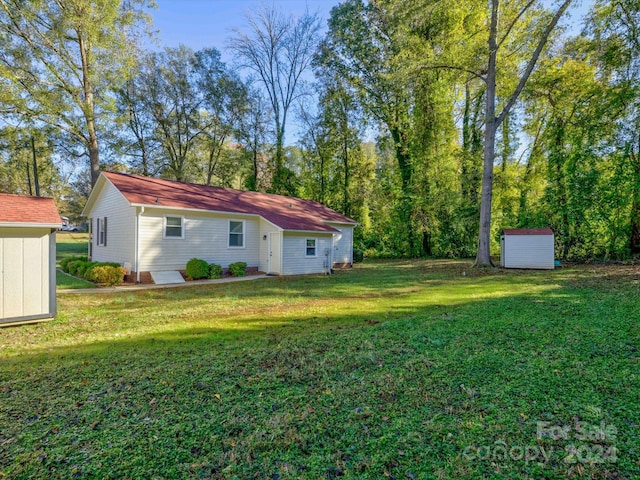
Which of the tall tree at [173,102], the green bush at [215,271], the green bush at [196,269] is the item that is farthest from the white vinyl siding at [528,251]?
the tall tree at [173,102]

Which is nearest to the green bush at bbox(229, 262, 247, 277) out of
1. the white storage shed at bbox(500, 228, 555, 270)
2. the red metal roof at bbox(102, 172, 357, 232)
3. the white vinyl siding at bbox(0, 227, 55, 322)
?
the red metal roof at bbox(102, 172, 357, 232)

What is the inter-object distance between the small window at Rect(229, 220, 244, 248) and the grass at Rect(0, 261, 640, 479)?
7.33 metres

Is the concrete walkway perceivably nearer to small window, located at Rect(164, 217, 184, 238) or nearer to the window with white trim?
small window, located at Rect(164, 217, 184, 238)

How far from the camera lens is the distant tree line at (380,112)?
1502 cm

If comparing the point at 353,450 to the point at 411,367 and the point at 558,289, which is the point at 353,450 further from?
the point at 558,289

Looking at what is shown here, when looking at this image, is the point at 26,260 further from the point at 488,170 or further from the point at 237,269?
the point at 488,170

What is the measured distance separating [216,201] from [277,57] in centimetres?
1720

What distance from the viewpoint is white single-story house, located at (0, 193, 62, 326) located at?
5.52m

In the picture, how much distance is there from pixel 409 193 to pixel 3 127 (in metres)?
23.9

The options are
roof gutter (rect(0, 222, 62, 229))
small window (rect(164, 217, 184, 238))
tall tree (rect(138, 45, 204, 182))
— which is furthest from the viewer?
tall tree (rect(138, 45, 204, 182))

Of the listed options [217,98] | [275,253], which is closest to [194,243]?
[275,253]

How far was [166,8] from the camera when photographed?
1755cm

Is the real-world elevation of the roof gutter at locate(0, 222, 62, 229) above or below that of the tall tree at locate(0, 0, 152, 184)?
below

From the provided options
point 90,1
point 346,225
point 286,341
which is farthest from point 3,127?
point 286,341
